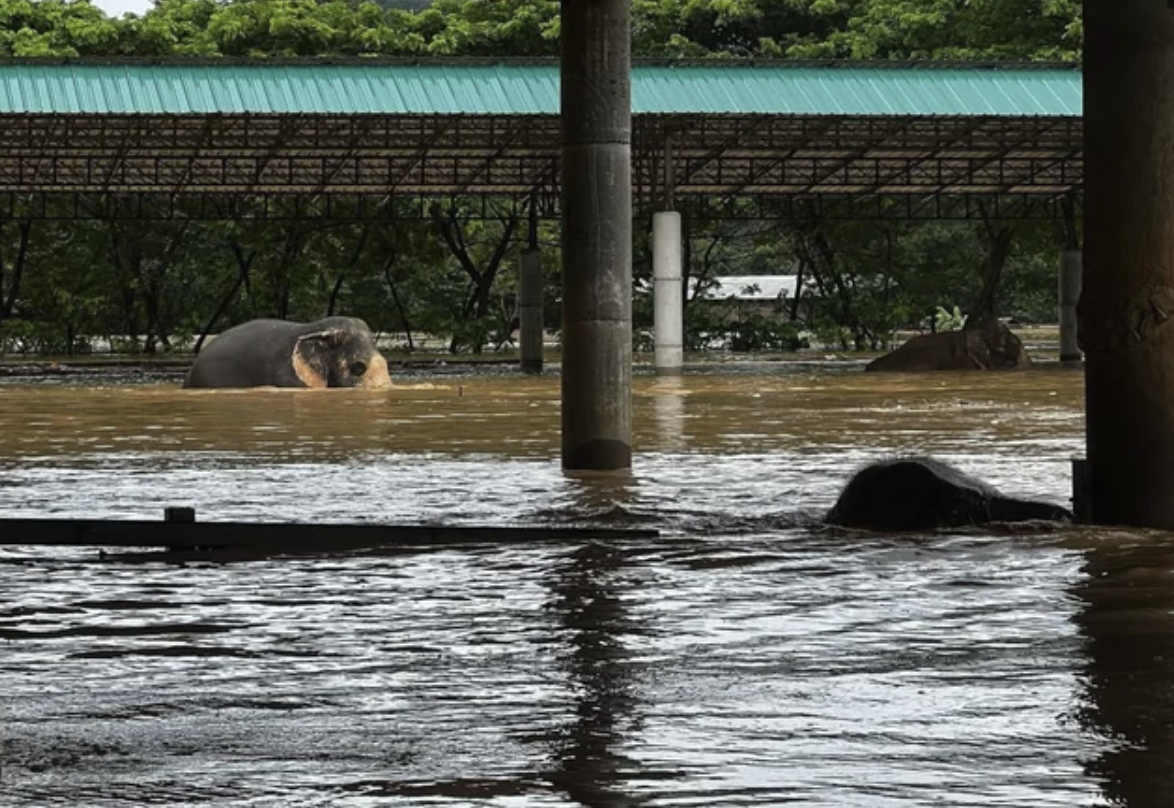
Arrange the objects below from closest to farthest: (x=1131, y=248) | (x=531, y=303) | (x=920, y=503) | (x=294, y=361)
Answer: (x=1131, y=248) < (x=920, y=503) < (x=294, y=361) < (x=531, y=303)

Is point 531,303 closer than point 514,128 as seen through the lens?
No

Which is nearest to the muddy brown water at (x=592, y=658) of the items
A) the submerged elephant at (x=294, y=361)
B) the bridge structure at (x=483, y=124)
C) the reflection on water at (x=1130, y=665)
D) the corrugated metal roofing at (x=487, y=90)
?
the reflection on water at (x=1130, y=665)

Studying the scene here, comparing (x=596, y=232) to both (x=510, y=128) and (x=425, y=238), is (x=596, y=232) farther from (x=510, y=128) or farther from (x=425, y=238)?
(x=425, y=238)

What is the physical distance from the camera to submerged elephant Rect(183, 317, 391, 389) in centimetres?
4041

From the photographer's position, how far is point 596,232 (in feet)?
63.4

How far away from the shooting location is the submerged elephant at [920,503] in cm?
1427

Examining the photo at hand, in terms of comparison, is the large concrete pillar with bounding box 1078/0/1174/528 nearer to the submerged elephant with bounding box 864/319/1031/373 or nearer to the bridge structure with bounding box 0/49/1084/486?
the bridge structure with bounding box 0/49/1084/486

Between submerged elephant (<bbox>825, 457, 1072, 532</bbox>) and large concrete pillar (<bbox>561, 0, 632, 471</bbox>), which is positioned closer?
submerged elephant (<bbox>825, 457, 1072, 532</bbox>)

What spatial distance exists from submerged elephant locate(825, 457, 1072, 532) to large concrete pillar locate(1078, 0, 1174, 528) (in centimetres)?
52

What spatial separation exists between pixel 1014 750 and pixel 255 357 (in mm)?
34412

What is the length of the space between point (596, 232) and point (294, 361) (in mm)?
21791

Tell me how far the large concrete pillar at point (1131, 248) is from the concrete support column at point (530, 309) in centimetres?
3768

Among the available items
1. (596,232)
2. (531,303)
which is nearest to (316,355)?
(531,303)

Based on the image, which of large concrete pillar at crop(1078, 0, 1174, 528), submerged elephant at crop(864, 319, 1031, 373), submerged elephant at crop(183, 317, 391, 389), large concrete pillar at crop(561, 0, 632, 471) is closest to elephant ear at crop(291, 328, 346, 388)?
submerged elephant at crop(183, 317, 391, 389)
